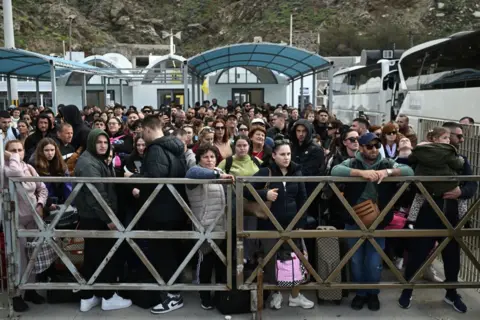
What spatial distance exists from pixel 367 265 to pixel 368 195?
0.69m

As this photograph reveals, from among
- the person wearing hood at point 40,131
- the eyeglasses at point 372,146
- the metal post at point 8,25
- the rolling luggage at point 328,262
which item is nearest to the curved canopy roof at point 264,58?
the metal post at point 8,25

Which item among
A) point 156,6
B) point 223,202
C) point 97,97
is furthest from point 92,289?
point 156,6

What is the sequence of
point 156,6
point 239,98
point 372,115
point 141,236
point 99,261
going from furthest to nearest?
point 156,6 < point 239,98 < point 372,115 < point 99,261 < point 141,236

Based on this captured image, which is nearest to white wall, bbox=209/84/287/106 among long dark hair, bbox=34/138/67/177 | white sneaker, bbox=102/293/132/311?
long dark hair, bbox=34/138/67/177

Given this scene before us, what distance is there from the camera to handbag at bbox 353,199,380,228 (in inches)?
172

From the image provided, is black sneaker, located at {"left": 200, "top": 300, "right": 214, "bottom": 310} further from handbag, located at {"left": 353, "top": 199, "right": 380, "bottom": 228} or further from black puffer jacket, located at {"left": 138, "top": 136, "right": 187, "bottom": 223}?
handbag, located at {"left": 353, "top": 199, "right": 380, "bottom": 228}

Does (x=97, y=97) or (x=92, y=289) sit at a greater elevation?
(x=97, y=97)

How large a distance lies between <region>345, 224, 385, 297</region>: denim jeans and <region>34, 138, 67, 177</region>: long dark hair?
3283 mm

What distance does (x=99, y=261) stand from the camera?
4.51 metres

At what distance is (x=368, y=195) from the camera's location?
4.45 metres

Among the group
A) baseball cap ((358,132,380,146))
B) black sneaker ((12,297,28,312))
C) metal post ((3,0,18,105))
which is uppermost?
metal post ((3,0,18,105))

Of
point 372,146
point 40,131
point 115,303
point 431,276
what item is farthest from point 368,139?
point 40,131

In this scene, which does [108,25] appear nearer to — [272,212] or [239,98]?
[239,98]

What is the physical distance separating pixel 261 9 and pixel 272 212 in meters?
74.1
